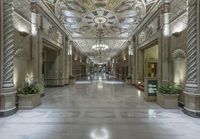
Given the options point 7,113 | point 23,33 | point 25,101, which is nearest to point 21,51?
point 23,33

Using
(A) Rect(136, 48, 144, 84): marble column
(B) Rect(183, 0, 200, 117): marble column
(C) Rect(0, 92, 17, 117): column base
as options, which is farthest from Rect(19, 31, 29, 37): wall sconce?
(A) Rect(136, 48, 144, 84): marble column

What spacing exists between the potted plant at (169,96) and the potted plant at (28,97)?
4.68 metres

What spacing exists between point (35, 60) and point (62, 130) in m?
5.24

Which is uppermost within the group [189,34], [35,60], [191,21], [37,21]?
[37,21]

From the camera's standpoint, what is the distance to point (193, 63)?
225 inches

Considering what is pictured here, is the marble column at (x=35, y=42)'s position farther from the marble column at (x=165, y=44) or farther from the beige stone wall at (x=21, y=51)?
the marble column at (x=165, y=44)

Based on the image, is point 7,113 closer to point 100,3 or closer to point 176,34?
point 176,34

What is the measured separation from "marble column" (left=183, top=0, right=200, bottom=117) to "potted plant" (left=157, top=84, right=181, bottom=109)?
828 millimetres

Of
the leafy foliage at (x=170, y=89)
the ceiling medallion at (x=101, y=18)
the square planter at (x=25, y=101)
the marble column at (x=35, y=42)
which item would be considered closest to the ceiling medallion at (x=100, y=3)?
the ceiling medallion at (x=101, y=18)

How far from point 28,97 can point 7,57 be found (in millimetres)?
1613

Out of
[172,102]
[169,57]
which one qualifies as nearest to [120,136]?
[172,102]

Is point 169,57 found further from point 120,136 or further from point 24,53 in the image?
point 24,53

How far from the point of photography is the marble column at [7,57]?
569 centimetres

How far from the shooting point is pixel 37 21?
8.80m
